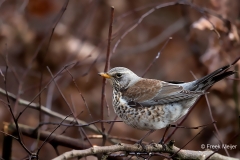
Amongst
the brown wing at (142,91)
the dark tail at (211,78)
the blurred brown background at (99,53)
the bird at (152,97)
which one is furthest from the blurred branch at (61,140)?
the dark tail at (211,78)

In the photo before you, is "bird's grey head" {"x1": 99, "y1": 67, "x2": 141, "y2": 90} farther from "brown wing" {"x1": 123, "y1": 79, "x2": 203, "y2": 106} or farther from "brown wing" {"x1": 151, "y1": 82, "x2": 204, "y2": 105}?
"brown wing" {"x1": 151, "y1": 82, "x2": 204, "y2": 105}

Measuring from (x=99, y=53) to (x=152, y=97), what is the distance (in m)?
1.59

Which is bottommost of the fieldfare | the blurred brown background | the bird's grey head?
the fieldfare

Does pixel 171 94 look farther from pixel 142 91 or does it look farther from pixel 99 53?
pixel 99 53

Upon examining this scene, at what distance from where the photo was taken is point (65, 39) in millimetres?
7277

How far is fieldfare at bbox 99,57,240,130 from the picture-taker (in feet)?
14.1

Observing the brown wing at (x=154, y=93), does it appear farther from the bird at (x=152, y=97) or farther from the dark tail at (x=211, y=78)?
the dark tail at (x=211, y=78)

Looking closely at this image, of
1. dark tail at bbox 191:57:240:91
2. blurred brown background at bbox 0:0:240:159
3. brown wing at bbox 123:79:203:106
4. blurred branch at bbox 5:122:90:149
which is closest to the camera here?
dark tail at bbox 191:57:240:91

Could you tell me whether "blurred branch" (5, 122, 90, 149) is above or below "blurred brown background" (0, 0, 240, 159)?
below

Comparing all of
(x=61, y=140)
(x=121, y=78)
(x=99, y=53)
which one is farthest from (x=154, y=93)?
(x=99, y=53)

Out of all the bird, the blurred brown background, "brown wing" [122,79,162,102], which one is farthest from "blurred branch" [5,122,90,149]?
the blurred brown background

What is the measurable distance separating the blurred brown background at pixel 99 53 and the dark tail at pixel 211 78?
106 centimetres

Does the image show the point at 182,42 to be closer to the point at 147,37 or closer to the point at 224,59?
the point at 147,37

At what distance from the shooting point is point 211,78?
4.25 meters
